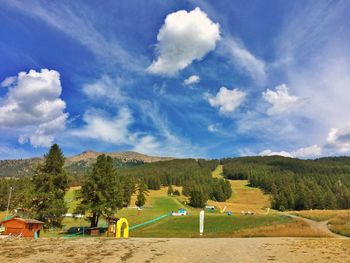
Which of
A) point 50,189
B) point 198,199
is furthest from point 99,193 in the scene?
point 198,199

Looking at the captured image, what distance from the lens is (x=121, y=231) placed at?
47000 millimetres

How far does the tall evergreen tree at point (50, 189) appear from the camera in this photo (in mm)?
49688

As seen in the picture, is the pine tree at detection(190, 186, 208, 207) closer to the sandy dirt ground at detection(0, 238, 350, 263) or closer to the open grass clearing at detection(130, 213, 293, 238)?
the open grass clearing at detection(130, 213, 293, 238)

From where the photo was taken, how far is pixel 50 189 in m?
50.9

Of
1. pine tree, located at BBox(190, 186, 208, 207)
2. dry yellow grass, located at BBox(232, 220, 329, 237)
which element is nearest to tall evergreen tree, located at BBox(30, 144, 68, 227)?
dry yellow grass, located at BBox(232, 220, 329, 237)

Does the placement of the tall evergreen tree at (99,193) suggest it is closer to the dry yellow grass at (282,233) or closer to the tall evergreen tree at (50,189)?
the tall evergreen tree at (50,189)

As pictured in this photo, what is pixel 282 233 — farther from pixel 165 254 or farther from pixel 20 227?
pixel 20 227

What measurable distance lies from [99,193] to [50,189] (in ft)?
27.0

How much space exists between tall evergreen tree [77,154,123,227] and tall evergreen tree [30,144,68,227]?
3.79m

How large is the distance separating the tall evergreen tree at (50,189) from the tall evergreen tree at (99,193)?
12.4 ft

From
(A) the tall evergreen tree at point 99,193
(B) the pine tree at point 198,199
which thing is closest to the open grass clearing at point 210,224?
(A) the tall evergreen tree at point 99,193

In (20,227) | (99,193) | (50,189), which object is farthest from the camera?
(99,193)

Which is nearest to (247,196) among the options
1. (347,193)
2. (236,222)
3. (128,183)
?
(347,193)

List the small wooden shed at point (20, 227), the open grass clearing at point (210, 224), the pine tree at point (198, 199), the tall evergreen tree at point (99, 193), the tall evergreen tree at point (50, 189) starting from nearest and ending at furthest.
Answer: the small wooden shed at point (20, 227) < the tall evergreen tree at point (50, 189) < the tall evergreen tree at point (99, 193) < the open grass clearing at point (210, 224) < the pine tree at point (198, 199)
